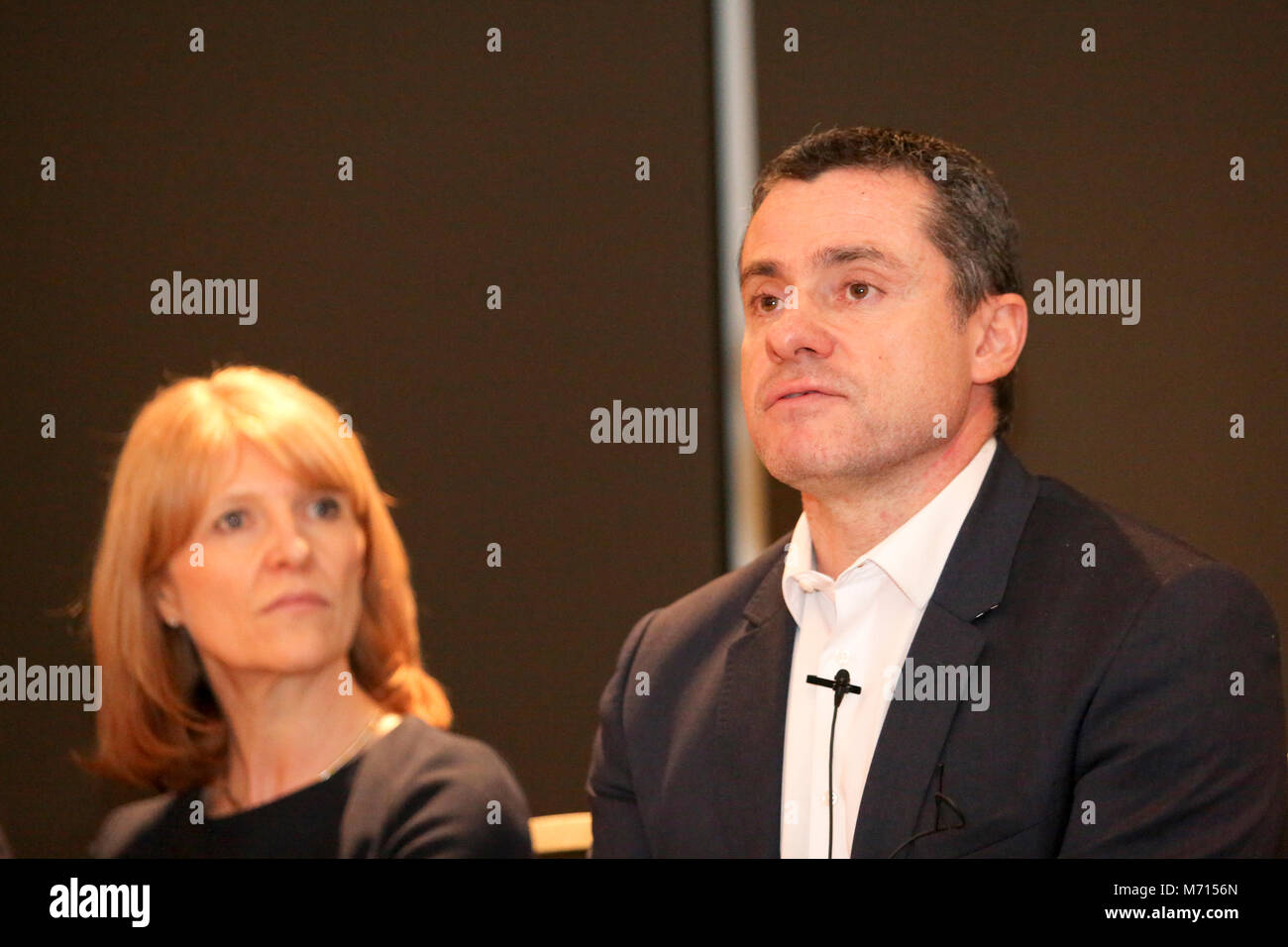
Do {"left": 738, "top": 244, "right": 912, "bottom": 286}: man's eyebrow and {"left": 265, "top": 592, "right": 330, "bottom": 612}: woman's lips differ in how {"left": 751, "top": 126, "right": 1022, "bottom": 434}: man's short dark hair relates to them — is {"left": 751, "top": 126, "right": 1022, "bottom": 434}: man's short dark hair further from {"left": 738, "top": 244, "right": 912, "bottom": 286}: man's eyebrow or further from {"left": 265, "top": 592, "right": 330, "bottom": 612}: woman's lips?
{"left": 265, "top": 592, "right": 330, "bottom": 612}: woman's lips

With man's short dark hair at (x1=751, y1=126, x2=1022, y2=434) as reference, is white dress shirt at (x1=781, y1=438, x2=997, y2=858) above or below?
below

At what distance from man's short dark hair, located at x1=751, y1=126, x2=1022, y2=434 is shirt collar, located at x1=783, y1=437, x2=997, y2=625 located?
190mm

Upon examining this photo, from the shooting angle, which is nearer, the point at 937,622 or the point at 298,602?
the point at 937,622

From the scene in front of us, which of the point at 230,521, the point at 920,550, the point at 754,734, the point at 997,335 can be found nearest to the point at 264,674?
the point at 230,521

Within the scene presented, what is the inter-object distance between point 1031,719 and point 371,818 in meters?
1.08

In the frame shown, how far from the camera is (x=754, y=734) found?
192cm

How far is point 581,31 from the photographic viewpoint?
2340 millimetres

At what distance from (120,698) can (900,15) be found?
75.1 inches

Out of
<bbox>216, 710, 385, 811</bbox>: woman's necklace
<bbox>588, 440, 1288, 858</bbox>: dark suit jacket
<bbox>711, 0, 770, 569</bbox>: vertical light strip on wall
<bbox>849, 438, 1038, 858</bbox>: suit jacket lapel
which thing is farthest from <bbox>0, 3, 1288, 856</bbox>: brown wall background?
<bbox>849, 438, 1038, 858</bbox>: suit jacket lapel

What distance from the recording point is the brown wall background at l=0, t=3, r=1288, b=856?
2.25 m

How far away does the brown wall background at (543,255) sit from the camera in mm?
2252

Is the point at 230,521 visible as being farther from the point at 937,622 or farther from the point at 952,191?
the point at 952,191

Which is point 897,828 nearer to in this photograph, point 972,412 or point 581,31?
point 972,412

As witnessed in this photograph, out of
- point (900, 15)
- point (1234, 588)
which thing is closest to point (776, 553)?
point (1234, 588)
